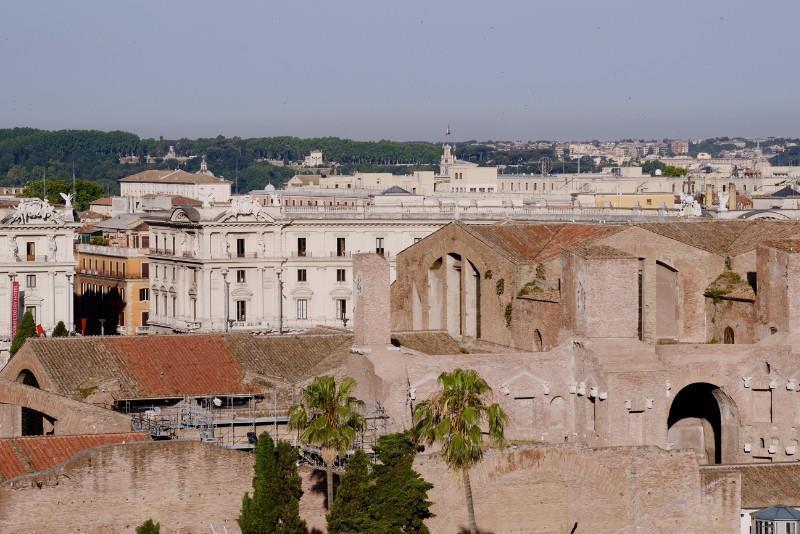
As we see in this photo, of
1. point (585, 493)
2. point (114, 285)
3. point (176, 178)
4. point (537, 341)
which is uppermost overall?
point (176, 178)

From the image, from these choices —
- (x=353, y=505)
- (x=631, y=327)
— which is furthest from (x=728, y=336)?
(x=353, y=505)

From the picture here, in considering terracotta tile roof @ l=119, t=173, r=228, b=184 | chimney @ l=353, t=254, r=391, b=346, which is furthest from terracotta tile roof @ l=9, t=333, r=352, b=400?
terracotta tile roof @ l=119, t=173, r=228, b=184

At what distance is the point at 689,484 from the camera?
51781mm

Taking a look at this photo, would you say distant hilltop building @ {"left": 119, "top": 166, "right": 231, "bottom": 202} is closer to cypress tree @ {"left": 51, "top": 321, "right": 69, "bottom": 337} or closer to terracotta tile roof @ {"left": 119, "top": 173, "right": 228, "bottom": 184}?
terracotta tile roof @ {"left": 119, "top": 173, "right": 228, "bottom": 184}

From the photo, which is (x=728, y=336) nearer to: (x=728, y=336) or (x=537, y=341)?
(x=728, y=336)

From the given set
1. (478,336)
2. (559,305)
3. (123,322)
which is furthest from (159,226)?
(559,305)

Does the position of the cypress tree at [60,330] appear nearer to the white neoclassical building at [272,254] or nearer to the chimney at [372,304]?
the white neoclassical building at [272,254]

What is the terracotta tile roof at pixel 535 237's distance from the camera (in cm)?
6856

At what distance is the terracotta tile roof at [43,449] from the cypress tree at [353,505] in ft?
18.4

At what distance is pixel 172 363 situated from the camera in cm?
6078

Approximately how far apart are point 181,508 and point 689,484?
11633 mm

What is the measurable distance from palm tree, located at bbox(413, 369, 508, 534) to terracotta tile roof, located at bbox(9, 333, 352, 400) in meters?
13.3

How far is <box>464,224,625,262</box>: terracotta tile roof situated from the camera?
6856 centimetres

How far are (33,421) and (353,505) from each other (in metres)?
14.7
